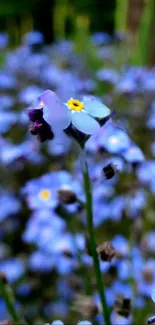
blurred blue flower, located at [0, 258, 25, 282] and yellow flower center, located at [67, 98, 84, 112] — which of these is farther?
blurred blue flower, located at [0, 258, 25, 282]

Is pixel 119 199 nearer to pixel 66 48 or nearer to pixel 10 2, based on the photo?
pixel 66 48

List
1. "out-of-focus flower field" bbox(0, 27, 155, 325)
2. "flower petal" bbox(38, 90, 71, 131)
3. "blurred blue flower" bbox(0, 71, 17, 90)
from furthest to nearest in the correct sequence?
"blurred blue flower" bbox(0, 71, 17, 90) → "out-of-focus flower field" bbox(0, 27, 155, 325) → "flower petal" bbox(38, 90, 71, 131)

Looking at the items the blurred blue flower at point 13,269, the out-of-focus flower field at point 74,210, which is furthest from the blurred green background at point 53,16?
the blurred blue flower at point 13,269

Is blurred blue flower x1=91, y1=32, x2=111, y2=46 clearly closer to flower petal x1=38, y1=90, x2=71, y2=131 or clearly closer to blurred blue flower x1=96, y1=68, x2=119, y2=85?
blurred blue flower x1=96, y1=68, x2=119, y2=85

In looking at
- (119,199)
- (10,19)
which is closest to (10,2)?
(10,19)

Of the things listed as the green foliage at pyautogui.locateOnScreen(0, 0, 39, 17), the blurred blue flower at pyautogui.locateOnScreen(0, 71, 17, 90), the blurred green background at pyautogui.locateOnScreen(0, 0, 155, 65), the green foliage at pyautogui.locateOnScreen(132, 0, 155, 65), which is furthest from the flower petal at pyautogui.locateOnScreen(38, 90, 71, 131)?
the green foliage at pyautogui.locateOnScreen(0, 0, 39, 17)

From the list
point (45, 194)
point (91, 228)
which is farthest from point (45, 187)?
point (91, 228)

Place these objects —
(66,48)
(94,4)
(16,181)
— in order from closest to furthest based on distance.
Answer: (16,181) → (66,48) → (94,4)
